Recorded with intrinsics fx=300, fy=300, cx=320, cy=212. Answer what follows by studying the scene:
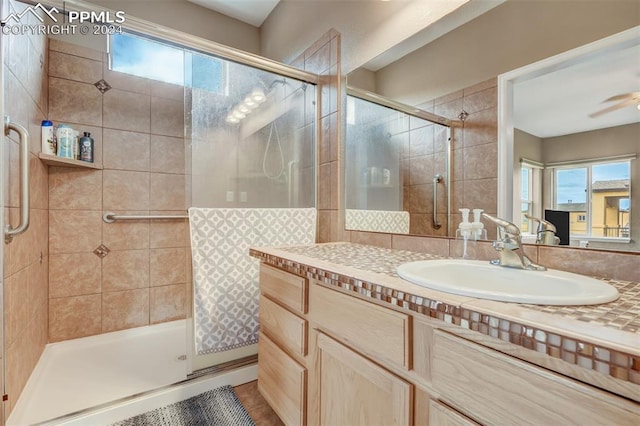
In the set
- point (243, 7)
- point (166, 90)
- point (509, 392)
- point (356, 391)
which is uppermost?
point (243, 7)

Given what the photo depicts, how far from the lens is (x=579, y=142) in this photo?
862 mm

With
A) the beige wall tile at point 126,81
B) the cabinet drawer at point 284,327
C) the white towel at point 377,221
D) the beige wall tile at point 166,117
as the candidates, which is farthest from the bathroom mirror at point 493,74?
the beige wall tile at point 126,81

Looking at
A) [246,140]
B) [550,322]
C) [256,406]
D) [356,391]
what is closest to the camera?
[550,322]

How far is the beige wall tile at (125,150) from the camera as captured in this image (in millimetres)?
2209

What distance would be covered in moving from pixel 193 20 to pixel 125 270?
2.05 m

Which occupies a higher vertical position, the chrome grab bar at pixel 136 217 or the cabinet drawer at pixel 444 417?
the chrome grab bar at pixel 136 217

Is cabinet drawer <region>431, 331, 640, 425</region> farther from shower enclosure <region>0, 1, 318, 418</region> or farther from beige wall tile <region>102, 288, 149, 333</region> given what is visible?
beige wall tile <region>102, 288, 149, 333</region>

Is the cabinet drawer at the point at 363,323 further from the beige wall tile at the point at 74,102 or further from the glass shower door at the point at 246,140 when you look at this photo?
the beige wall tile at the point at 74,102

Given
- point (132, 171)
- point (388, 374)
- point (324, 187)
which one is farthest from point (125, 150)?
point (388, 374)

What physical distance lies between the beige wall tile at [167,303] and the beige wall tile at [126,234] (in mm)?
384

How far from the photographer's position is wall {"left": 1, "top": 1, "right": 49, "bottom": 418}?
128cm

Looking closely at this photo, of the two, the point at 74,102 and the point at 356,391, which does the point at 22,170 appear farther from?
the point at 356,391

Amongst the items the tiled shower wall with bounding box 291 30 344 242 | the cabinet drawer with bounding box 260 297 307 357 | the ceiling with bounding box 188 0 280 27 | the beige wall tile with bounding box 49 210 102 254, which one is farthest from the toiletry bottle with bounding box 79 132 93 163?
the cabinet drawer with bounding box 260 297 307 357

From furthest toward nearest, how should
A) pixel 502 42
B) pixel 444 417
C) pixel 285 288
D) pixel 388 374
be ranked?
pixel 285 288 → pixel 502 42 → pixel 388 374 → pixel 444 417
